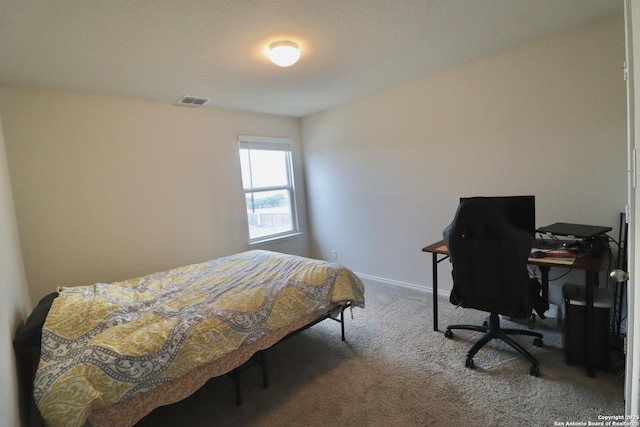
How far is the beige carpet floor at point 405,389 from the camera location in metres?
1.62

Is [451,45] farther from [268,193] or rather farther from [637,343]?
[268,193]

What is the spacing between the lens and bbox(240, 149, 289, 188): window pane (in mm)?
3953

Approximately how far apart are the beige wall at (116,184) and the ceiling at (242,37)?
0.27 metres

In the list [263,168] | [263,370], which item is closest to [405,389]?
[263,370]

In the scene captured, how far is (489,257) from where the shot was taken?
1.89 m

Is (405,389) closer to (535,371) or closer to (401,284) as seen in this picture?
(535,371)

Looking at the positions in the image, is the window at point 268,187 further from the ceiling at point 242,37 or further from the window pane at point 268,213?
the ceiling at point 242,37

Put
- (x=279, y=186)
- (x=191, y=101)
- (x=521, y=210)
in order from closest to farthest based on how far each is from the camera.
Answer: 1. (x=521, y=210)
2. (x=191, y=101)
3. (x=279, y=186)

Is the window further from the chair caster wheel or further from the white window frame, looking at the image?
the chair caster wheel

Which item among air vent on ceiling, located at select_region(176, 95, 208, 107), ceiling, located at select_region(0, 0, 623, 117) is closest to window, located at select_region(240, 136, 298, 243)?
air vent on ceiling, located at select_region(176, 95, 208, 107)

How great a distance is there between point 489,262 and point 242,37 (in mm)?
2270

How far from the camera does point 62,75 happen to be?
232 centimetres

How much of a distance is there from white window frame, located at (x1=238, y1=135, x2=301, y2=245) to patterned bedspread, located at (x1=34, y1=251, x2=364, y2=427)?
1658mm

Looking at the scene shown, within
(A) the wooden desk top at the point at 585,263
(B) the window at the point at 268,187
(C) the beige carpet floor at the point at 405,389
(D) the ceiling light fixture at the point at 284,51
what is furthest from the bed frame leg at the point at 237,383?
(B) the window at the point at 268,187
